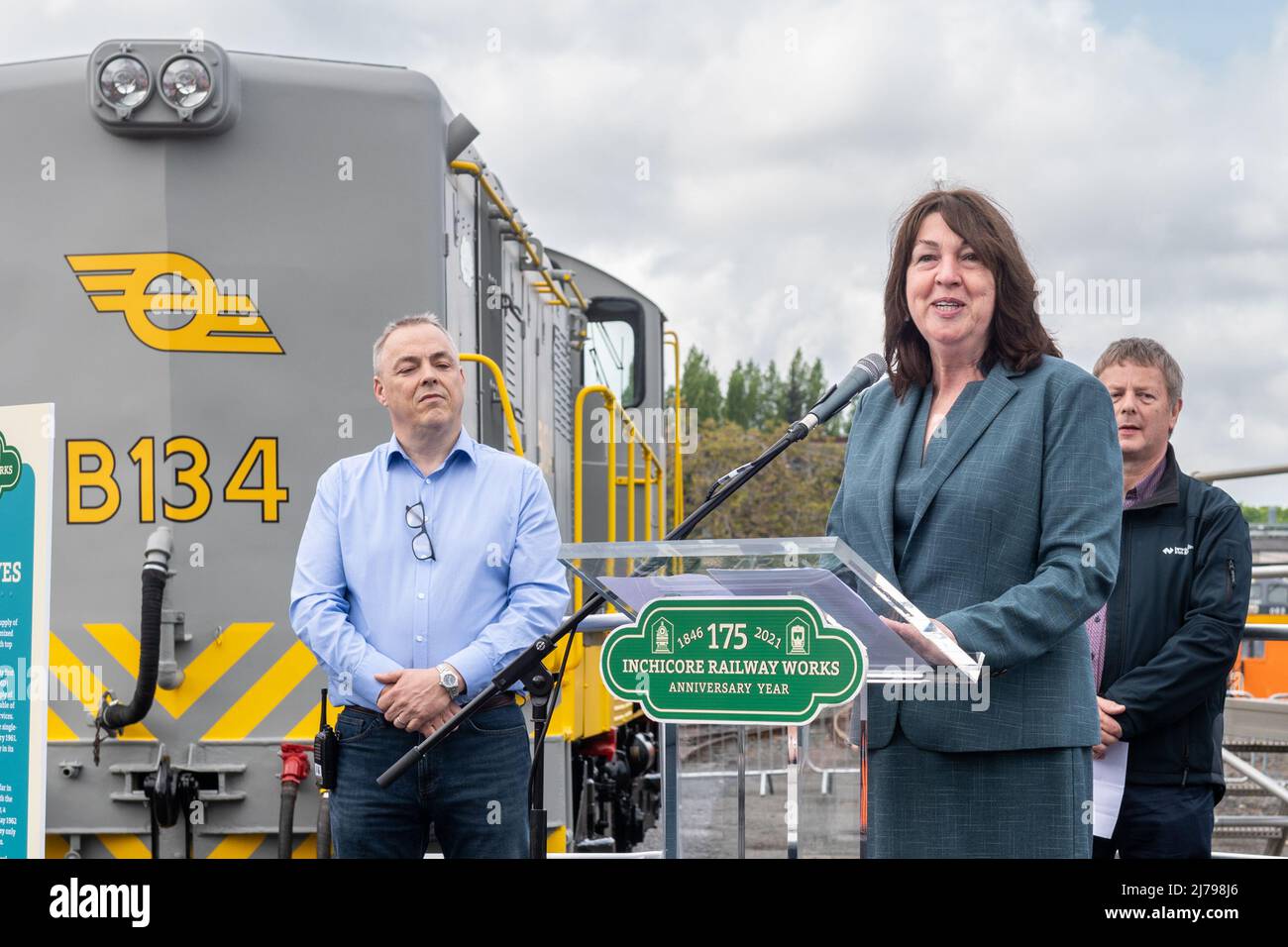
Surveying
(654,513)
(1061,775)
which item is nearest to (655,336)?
(654,513)

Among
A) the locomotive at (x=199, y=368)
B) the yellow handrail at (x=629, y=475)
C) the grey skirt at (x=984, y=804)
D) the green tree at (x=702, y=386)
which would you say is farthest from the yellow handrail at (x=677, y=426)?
the green tree at (x=702, y=386)

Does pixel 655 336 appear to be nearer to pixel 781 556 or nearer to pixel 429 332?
pixel 429 332

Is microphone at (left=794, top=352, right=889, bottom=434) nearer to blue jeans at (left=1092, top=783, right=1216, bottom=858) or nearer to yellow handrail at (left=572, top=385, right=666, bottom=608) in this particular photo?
blue jeans at (left=1092, top=783, right=1216, bottom=858)

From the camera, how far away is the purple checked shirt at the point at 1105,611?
3.09 meters

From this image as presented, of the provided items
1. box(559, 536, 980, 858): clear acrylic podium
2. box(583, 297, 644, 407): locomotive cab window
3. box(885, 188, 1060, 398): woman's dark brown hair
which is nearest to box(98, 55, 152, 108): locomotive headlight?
box(885, 188, 1060, 398): woman's dark brown hair

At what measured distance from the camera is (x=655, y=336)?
980 centimetres

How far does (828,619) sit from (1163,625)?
1489mm

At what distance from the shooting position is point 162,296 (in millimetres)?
4512

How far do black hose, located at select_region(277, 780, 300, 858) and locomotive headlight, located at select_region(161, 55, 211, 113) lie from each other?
2283 mm

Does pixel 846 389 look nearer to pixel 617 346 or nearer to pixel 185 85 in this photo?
pixel 185 85

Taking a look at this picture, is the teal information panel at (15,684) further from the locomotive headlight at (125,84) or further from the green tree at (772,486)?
the green tree at (772,486)

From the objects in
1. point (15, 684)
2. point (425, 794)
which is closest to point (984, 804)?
point (425, 794)

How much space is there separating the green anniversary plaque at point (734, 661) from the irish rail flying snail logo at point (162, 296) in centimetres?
297

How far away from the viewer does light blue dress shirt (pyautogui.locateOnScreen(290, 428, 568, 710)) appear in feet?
10.3
